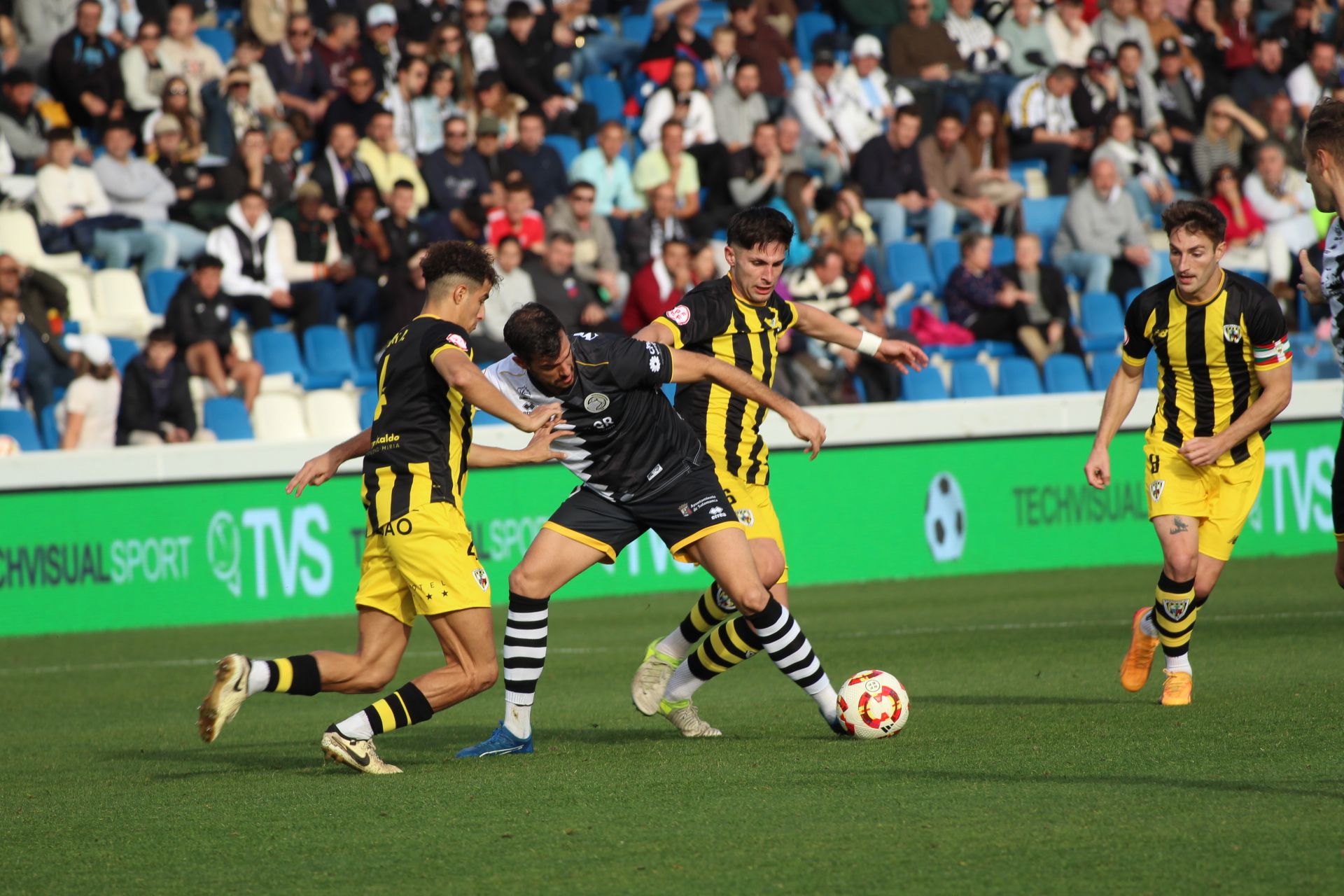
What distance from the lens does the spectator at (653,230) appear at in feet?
56.6

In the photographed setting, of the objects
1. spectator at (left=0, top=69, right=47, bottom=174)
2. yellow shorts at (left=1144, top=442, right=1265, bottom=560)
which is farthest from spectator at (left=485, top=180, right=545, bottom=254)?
yellow shorts at (left=1144, top=442, right=1265, bottom=560)

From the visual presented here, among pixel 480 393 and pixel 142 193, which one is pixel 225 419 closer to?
pixel 142 193

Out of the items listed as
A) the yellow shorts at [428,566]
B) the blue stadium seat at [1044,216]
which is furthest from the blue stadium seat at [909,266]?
the yellow shorts at [428,566]

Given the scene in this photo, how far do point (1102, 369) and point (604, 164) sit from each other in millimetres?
5659

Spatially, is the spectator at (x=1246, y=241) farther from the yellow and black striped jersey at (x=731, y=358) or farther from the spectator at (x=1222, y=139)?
the yellow and black striped jersey at (x=731, y=358)

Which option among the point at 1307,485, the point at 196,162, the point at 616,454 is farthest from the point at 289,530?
the point at 1307,485

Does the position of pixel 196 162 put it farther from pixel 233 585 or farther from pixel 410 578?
pixel 410 578

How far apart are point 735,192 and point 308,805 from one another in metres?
12.9

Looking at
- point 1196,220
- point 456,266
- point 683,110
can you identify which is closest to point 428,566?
point 456,266

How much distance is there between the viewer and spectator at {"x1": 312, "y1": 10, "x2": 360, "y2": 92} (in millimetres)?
17688

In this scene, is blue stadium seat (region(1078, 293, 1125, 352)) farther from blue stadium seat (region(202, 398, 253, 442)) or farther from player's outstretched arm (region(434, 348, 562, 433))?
player's outstretched arm (region(434, 348, 562, 433))

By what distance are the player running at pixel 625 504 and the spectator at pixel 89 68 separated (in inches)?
439

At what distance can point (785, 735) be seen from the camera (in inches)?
285

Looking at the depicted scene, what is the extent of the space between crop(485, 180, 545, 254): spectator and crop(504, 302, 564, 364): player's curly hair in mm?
10147
